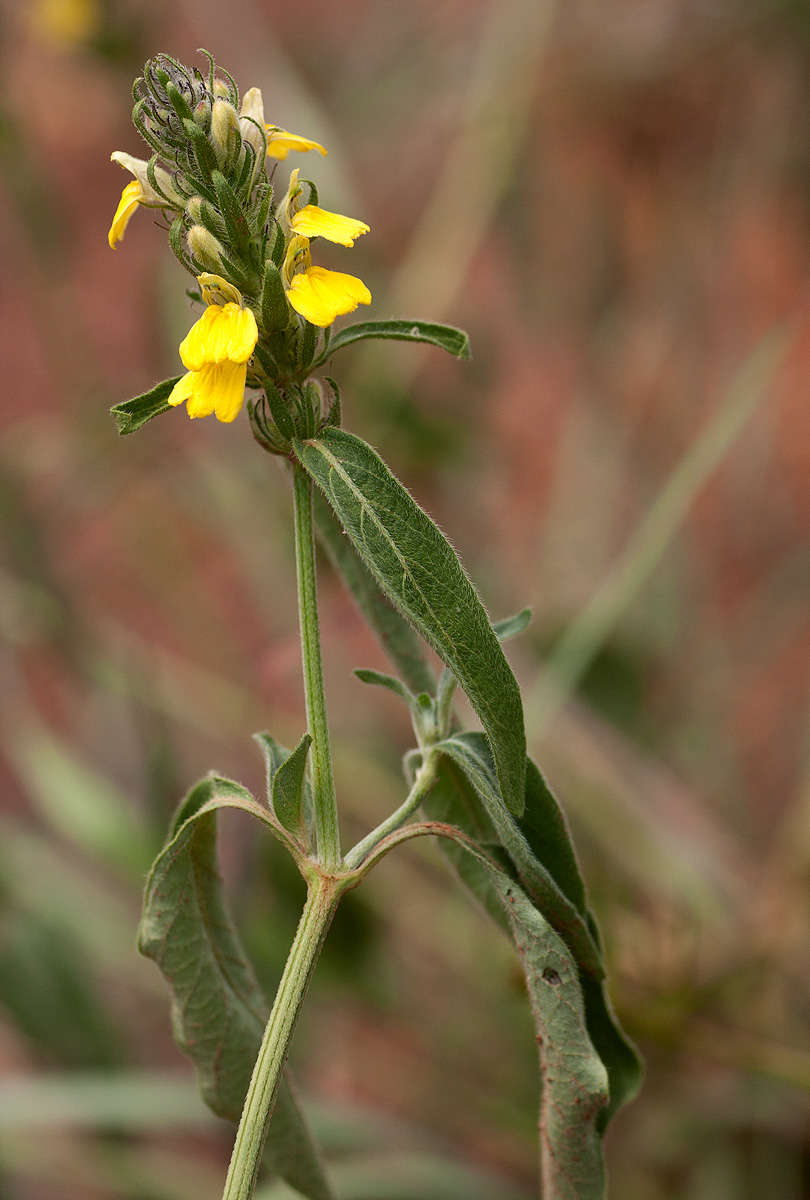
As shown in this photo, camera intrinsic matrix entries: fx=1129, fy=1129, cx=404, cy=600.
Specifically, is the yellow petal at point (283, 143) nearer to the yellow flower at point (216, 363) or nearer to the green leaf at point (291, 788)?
the yellow flower at point (216, 363)

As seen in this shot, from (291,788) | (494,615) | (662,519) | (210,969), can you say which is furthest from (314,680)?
(494,615)

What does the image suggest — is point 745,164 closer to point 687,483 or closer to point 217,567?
point 687,483

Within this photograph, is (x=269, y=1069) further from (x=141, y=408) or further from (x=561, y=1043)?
(x=141, y=408)

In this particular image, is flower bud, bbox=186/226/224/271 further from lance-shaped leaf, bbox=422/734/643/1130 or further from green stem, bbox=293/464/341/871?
lance-shaped leaf, bbox=422/734/643/1130

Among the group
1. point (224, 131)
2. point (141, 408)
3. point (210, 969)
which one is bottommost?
point (210, 969)

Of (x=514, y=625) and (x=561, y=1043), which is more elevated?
(x=514, y=625)

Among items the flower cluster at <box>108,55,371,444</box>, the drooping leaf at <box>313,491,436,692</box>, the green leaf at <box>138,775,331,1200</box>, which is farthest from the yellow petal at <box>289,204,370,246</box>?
the green leaf at <box>138,775,331,1200</box>

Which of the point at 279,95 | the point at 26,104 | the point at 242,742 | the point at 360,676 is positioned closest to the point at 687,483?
the point at 360,676

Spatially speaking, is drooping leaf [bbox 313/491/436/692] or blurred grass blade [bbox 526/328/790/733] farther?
blurred grass blade [bbox 526/328/790/733]
